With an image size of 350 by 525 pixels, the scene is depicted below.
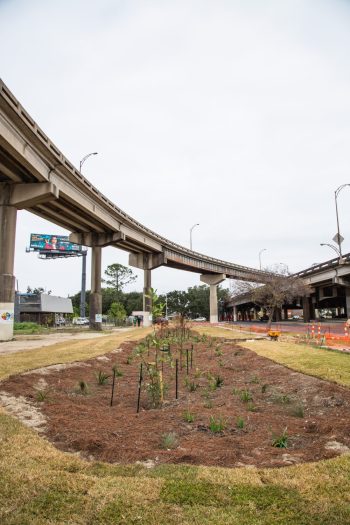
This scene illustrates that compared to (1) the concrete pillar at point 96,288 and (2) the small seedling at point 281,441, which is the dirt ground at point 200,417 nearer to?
(2) the small seedling at point 281,441

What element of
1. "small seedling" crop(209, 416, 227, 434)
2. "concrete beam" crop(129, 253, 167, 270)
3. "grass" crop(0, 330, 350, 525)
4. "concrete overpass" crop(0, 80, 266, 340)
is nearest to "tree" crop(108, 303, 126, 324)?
"concrete beam" crop(129, 253, 167, 270)

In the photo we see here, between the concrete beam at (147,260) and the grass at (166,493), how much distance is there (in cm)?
6053

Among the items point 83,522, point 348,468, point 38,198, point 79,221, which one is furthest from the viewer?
point 79,221

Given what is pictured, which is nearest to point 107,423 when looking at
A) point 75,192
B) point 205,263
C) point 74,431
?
point 74,431

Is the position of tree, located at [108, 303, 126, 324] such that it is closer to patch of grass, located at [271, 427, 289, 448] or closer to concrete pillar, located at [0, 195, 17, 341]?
concrete pillar, located at [0, 195, 17, 341]

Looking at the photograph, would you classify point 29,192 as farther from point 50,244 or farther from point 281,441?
point 50,244

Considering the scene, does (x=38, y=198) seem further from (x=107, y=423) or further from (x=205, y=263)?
(x=205, y=263)

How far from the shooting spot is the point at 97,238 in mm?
52469

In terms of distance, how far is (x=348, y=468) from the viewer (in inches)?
180

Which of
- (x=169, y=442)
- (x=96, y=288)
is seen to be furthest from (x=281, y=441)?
(x=96, y=288)

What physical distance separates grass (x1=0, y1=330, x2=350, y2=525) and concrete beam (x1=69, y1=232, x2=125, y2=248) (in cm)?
4683

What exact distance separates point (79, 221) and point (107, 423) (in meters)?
42.2

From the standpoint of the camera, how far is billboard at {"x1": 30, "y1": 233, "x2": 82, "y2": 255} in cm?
9819

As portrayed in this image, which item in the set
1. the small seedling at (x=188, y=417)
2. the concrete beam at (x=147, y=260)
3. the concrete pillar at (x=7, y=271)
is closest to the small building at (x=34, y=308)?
the concrete beam at (x=147, y=260)
